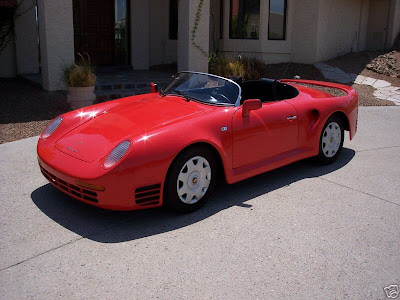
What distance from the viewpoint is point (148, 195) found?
3658mm

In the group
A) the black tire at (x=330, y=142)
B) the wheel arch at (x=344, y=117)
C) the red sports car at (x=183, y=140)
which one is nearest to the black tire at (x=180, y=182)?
the red sports car at (x=183, y=140)

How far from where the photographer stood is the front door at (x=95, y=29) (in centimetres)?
1238

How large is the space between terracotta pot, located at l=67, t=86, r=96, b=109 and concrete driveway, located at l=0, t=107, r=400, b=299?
319cm

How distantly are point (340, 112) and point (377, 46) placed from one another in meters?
13.1

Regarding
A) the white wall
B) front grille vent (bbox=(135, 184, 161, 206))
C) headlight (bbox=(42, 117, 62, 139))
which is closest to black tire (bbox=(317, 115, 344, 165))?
front grille vent (bbox=(135, 184, 161, 206))

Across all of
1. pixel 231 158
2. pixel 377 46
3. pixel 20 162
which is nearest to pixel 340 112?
pixel 231 158

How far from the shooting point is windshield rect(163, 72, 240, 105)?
4.52 m

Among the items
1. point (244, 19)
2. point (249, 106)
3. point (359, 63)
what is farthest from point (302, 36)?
point (249, 106)

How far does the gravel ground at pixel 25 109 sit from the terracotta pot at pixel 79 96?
0.26m

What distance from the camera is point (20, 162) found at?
5.39 meters

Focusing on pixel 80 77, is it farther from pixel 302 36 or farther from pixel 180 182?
pixel 302 36

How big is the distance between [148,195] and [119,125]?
0.81 meters

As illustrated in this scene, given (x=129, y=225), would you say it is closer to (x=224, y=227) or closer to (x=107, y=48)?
(x=224, y=227)

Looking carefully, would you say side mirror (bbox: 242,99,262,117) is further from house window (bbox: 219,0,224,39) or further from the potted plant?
house window (bbox: 219,0,224,39)
